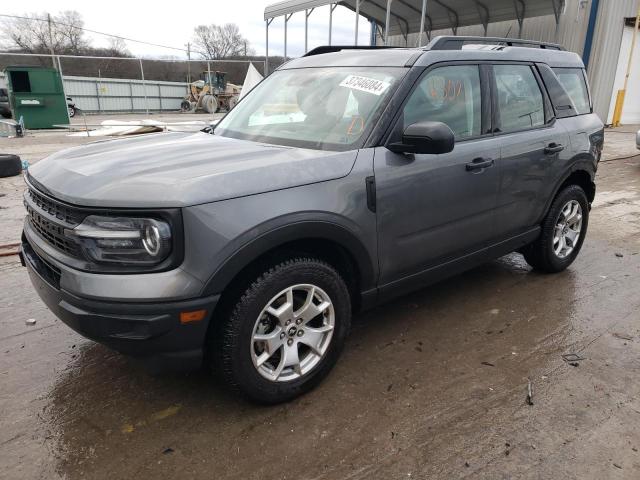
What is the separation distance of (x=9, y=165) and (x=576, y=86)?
840 cm

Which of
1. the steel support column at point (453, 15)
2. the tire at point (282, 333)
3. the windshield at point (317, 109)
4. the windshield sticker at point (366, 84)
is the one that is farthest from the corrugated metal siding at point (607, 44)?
the tire at point (282, 333)

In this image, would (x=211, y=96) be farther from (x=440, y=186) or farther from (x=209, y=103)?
(x=440, y=186)

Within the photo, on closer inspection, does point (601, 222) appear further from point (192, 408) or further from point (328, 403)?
point (192, 408)

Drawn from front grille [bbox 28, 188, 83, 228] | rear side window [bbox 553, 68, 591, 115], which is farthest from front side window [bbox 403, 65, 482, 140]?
front grille [bbox 28, 188, 83, 228]

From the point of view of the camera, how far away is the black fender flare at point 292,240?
7.34 feet

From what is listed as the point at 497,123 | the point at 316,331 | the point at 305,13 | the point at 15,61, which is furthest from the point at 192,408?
the point at 15,61

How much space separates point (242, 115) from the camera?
3674 mm

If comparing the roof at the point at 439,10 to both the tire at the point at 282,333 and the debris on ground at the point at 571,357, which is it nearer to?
the debris on ground at the point at 571,357

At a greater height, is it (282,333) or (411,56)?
(411,56)

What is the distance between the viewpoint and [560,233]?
4453 mm

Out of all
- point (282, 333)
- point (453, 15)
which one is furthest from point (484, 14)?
point (282, 333)

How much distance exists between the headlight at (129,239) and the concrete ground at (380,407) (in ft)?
3.01

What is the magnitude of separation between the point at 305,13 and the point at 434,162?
653 inches

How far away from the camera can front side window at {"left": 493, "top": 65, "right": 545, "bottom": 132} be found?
3645 mm
